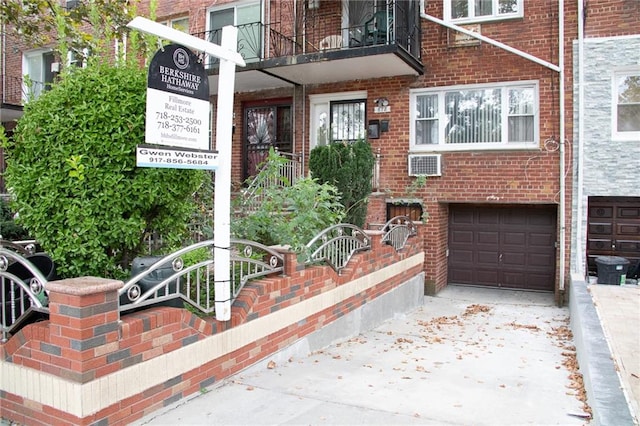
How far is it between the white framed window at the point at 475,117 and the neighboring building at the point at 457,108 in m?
0.02

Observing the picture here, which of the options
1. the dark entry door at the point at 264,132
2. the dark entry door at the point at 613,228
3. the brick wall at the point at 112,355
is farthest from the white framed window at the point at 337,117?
the brick wall at the point at 112,355

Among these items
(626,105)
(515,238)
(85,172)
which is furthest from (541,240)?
(85,172)

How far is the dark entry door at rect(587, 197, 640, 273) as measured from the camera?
9.95m

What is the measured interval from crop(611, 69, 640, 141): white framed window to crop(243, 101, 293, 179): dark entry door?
6.93 metres

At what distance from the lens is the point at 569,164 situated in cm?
988

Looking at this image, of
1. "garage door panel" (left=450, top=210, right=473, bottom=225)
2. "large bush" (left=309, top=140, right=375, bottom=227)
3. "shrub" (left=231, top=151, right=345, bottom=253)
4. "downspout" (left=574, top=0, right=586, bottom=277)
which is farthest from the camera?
"garage door panel" (left=450, top=210, right=473, bottom=225)

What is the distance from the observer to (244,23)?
1245 centimetres

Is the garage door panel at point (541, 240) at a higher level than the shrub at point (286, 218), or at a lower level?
lower

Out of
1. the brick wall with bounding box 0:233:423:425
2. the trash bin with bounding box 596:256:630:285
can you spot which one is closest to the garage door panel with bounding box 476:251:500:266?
the trash bin with bounding box 596:256:630:285

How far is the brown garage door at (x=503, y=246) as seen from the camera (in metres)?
10.9

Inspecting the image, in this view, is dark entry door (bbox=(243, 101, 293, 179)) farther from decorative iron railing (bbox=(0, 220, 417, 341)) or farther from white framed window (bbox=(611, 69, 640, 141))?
white framed window (bbox=(611, 69, 640, 141))

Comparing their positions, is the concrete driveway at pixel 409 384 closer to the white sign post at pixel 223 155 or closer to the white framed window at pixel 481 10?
the white sign post at pixel 223 155

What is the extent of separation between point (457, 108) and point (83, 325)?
9.51 metres

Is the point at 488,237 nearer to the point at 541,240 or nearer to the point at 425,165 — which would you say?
the point at 541,240
